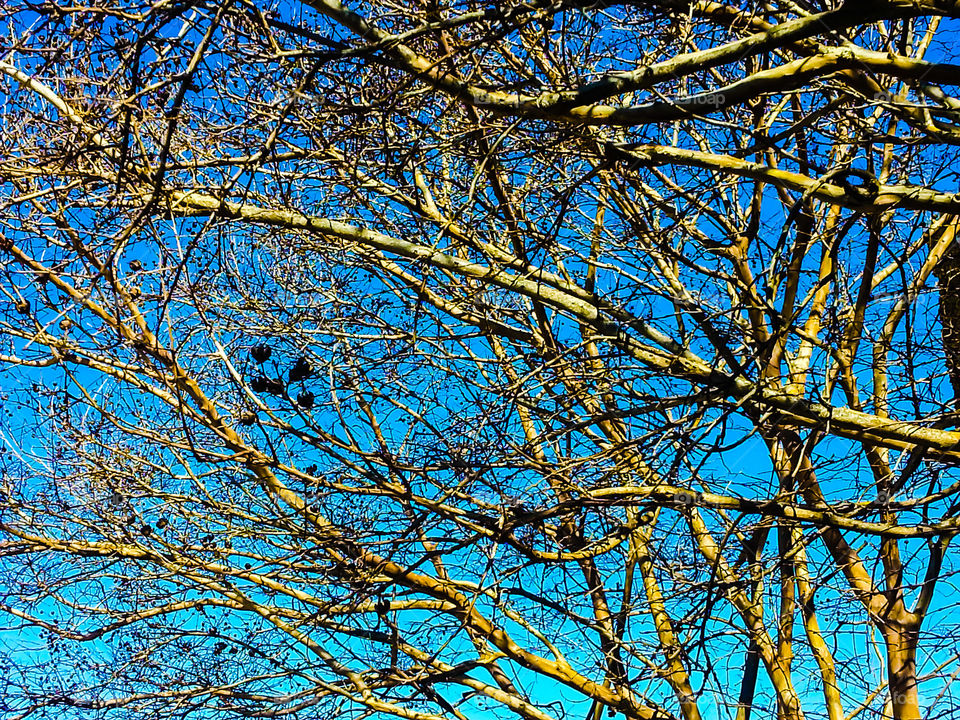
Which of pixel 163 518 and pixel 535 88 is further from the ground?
pixel 535 88

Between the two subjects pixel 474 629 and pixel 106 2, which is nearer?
pixel 106 2

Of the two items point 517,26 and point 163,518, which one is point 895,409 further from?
point 163,518

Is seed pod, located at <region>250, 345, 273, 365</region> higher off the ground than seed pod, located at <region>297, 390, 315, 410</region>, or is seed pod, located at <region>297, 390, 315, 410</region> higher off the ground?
seed pod, located at <region>250, 345, 273, 365</region>

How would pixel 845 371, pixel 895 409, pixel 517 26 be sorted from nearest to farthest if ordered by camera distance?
1. pixel 517 26
2. pixel 895 409
3. pixel 845 371

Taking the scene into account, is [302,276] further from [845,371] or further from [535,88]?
[845,371]

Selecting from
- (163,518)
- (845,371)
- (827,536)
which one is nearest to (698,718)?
(827,536)

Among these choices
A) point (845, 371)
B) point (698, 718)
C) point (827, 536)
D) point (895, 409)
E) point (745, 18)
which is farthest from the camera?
point (698, 718)

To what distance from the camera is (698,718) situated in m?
7.32

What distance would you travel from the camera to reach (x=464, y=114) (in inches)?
231

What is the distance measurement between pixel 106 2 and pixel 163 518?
141 inches

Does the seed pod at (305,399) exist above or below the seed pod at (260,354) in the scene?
below

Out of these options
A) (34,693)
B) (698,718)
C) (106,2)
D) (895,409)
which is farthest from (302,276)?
(698,718)

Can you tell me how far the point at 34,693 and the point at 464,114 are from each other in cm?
520

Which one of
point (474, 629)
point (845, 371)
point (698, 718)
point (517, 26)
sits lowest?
point (698, 718)
